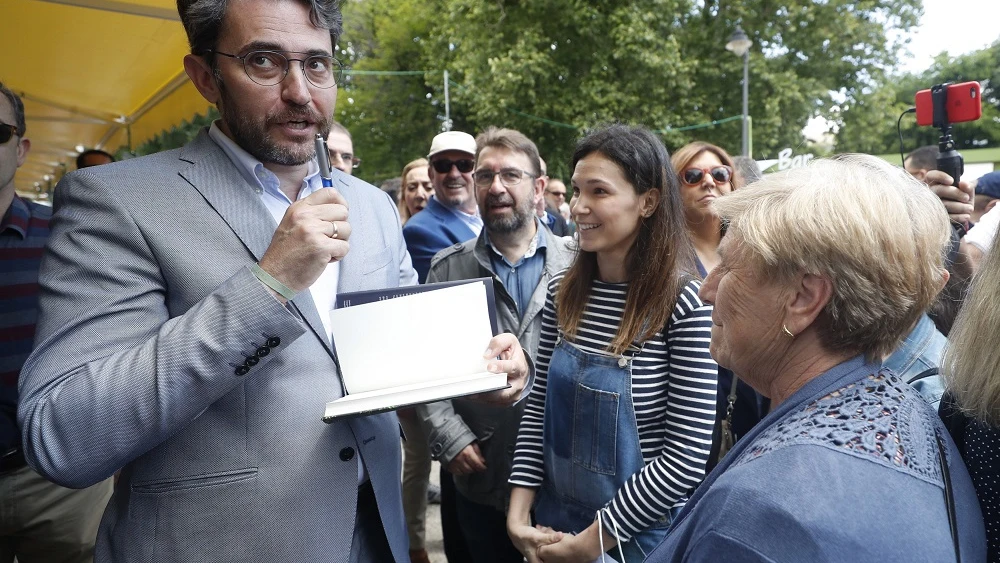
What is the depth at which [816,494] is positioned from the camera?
874 millimetres

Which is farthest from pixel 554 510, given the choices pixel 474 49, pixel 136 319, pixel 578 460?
pixel 474 49

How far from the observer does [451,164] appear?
4082 millimetres

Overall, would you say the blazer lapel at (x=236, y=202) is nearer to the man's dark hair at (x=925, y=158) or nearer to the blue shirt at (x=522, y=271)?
the blue shirt at (x=522, y=271)

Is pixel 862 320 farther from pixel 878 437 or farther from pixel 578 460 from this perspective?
pixel 578 460

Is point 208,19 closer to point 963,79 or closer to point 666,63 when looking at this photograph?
point 666,63

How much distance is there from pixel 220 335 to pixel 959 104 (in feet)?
9.73

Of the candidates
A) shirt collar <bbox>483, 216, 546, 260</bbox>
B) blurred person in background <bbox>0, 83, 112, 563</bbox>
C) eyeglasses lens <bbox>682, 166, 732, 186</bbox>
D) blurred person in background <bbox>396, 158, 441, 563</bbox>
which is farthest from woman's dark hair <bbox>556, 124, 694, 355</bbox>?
blurred person in background <bbox>0, 83, 112, 563</bbox>

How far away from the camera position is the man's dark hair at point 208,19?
4.75ft

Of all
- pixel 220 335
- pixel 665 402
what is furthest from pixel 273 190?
pixel 665 402

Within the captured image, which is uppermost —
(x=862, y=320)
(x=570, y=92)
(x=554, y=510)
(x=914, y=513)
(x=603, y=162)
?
(x=570, y=92)

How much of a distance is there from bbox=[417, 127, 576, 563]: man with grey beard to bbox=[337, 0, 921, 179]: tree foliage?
11856mm

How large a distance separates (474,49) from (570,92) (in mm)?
3047

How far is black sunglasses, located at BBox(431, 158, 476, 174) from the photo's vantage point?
4.07 metres

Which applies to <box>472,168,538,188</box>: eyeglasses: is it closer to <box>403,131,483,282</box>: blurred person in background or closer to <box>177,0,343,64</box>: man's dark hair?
<box>403,131,483,282</box>: blurred person in background
